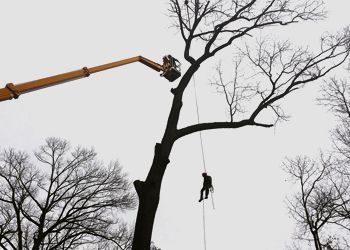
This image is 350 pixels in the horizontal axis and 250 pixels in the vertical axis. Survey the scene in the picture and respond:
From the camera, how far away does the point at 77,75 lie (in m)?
6.54

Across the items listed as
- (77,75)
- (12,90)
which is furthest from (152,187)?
(12,90)

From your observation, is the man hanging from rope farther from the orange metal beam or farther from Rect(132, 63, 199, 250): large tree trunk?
the orange metal beam

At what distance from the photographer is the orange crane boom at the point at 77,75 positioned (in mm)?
5021

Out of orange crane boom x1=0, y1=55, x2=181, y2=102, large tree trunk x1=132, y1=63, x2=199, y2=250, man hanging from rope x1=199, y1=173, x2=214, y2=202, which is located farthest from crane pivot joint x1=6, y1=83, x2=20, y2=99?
man hanging from rope x1=199, y1=173, x2=214, y2=202

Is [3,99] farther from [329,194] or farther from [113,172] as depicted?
[329,194]

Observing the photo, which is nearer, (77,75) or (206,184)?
(77,75)

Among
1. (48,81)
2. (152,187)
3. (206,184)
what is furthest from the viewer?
(206,184)

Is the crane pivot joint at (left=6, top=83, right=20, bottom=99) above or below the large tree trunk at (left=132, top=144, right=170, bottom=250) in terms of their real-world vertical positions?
above

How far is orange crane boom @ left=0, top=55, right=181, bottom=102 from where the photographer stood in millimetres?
5021

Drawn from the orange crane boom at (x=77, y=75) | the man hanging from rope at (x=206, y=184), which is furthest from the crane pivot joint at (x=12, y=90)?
the man hanging from rope at (x=206, y=184)

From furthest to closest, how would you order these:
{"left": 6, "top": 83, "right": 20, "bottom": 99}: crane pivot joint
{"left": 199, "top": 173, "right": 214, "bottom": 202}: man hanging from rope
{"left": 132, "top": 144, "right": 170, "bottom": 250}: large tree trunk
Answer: {"left": 199, "top": 173, "right": 214, "bottom": 202}: man hanging from rope → {"left": 132, "top": 144, "right": 170, "bottom": 250}: large tree trunk → {"left": 6, "top": 83, "right": 20, "bottom": 99}: crane pivot joint

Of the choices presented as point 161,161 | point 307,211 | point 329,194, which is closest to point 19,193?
point 161,161

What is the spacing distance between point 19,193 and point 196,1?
16.4 m

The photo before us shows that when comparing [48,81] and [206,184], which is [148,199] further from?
[206,184]
